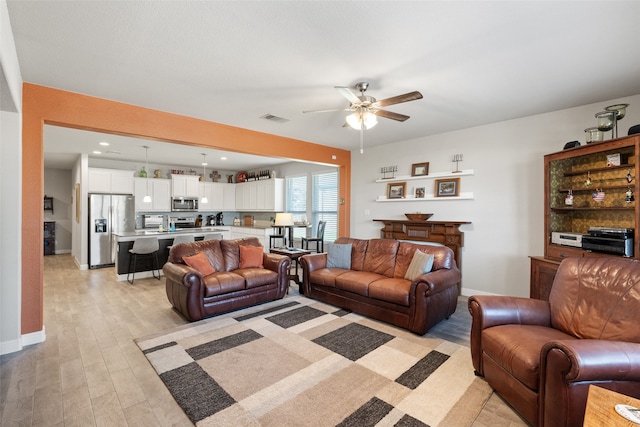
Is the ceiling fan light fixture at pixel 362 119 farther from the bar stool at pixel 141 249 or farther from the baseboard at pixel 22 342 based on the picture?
the bar stool at pixel 141 249

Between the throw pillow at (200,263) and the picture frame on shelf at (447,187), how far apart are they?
3921mm

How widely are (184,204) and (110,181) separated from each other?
5.80 feet

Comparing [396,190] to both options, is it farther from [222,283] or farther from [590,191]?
[222,283]

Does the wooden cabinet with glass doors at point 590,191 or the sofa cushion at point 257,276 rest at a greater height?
the wooden cabinet with glass doors at point 590,191

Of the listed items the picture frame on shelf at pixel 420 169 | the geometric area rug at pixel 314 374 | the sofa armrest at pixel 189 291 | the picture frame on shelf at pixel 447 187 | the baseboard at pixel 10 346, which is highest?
the picture frame on shelf at pixel 420 169

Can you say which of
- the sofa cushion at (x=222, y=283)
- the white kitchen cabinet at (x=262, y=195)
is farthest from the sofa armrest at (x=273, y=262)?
the white kitchen cabinet at (x=262, y=195)

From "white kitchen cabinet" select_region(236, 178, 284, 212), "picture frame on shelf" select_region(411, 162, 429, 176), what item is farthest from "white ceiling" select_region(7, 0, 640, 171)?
"white kitchen cabinet" select_region(236, 178, 284, 212)

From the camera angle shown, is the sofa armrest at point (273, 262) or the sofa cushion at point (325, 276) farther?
the sofa armrest at point (273, 262)

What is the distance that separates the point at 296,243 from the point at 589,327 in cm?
640

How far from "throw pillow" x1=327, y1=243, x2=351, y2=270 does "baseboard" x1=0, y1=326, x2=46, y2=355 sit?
3.45 meters

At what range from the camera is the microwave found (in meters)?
8.02

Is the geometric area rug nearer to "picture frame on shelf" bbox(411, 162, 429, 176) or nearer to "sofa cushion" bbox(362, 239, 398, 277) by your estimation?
"sofa cushion" bbox(362, 239, 398, 277)

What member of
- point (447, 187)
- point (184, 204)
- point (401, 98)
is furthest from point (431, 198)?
point (184, 204)

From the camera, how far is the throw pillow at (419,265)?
3.56m
